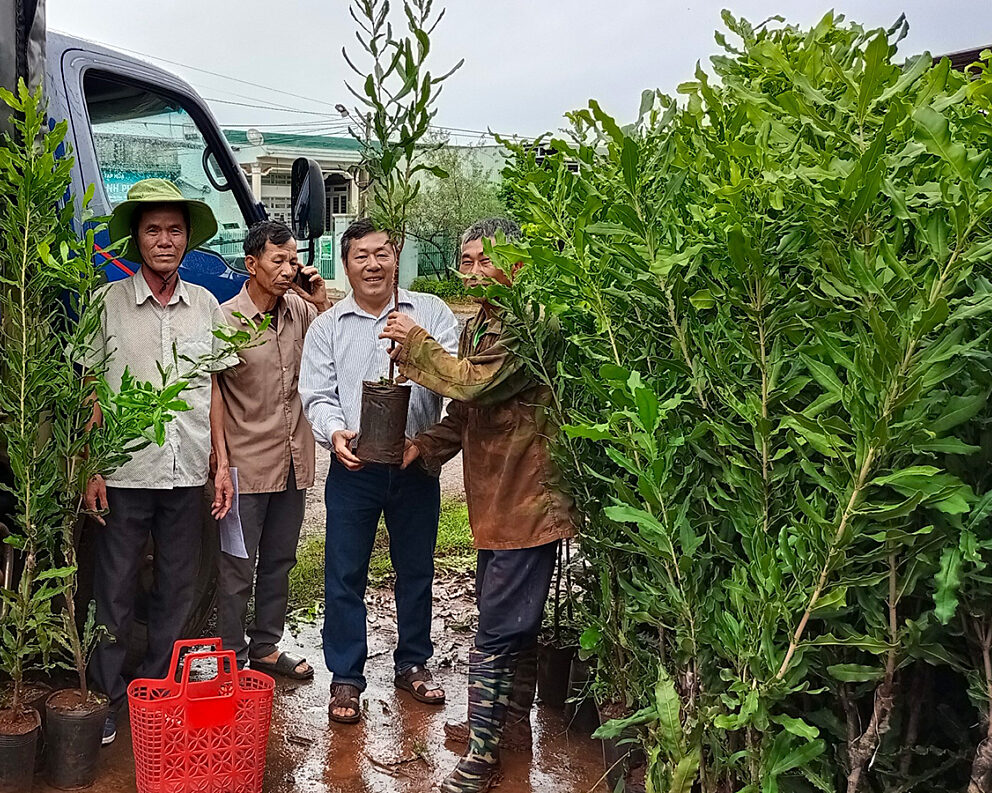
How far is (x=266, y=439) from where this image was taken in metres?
4.17

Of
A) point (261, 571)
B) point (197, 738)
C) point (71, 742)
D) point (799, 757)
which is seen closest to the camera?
point (799, 757)

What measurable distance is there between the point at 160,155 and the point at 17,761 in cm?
292

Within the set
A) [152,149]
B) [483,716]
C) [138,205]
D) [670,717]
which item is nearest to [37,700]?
[483,716]

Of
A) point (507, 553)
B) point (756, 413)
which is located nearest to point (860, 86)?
point (756, 413)

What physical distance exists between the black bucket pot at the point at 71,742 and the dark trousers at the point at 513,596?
54.4 inches

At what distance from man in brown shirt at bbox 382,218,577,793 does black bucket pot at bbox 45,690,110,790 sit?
4.12 feet

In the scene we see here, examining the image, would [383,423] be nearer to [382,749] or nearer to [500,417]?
[500,417]

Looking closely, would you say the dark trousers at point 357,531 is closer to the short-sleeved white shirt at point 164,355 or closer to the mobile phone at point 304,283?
the short-sleeved white shirt at point 164,355

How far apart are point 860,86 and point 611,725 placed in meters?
1.55

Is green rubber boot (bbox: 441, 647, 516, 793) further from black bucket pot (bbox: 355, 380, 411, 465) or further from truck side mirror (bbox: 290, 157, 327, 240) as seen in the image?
truck side mirror (bbox: 290, 157, 327, 240)

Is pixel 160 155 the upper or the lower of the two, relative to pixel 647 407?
upper

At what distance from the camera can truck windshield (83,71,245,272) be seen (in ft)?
14.4

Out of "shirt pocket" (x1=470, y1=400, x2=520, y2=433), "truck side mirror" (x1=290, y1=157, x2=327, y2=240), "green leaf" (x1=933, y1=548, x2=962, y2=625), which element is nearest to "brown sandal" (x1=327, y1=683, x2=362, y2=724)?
"shirt pocket" (x1=470, y1=400, x2=520, y2=433)

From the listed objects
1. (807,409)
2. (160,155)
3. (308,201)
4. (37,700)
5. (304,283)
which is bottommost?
(37,700)
